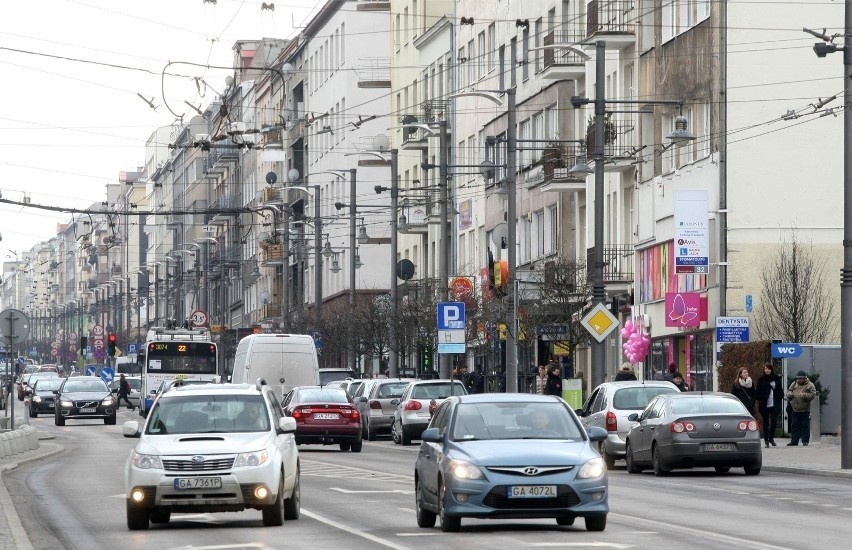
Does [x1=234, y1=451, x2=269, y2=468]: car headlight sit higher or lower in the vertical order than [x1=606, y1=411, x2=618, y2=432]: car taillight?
higher

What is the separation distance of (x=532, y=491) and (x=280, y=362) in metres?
34.2

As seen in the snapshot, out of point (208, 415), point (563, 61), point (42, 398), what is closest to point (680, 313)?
point (563, 61)

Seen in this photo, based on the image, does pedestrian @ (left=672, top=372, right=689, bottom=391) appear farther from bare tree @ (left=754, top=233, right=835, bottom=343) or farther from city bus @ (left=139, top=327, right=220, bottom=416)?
city bus @ (left=139, top=327, right=220, bottom=416)

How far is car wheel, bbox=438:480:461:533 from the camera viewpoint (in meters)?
19.1

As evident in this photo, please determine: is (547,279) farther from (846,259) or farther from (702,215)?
(846,259)

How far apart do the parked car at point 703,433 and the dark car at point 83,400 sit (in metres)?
39.1

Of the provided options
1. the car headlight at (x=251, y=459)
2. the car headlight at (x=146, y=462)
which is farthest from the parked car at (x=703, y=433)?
the car headlight at (x=146, y=462)

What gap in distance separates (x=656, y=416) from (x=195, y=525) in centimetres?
1295

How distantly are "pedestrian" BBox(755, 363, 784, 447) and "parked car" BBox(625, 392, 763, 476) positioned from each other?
796 centimetres

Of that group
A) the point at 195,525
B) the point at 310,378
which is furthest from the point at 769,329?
the point at 195,525

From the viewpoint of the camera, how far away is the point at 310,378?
52656 mm

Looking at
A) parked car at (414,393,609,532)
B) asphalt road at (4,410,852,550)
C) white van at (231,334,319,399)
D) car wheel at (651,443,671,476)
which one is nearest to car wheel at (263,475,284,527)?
asphalt road at (4,410,852,550)

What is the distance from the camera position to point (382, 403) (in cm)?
5222

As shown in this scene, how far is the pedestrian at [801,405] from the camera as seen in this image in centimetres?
3941
